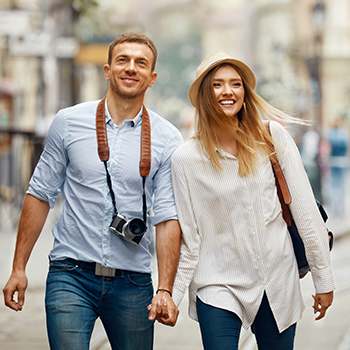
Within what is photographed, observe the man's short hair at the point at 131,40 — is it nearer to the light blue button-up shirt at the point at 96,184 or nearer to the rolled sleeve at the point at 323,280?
the light blue button-up shirt at the point at 96,184

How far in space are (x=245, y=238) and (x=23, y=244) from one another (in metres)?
1.01

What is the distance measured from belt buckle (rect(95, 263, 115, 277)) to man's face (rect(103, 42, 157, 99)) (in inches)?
31.2

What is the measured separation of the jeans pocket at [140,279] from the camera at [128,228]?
0.16m

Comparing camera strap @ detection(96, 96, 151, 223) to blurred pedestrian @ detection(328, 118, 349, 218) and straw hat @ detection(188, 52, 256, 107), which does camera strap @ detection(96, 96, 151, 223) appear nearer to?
straw hat @ detection(188, 52, 256, 107)

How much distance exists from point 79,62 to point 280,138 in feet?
74.6

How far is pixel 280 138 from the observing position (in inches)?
123

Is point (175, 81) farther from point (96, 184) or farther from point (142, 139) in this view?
point (96, 184)

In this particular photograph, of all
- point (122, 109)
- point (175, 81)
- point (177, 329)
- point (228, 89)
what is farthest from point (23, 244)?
point (175, 81)

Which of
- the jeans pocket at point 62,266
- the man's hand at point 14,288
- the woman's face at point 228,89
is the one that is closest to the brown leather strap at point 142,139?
the woman's face at point 228,89

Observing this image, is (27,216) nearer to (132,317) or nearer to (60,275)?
(60,275)

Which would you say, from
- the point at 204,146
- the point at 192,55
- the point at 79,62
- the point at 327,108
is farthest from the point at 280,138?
the point at 192,55

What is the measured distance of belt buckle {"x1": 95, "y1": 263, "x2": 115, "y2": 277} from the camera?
9.97 ft

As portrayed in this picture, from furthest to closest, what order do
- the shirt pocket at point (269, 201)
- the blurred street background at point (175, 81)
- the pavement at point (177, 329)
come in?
the blurred street background at point (175, 81) → the pavement at point (177, 329) → the shirt pocket at point (269, 201)

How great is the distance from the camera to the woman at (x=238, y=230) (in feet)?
9.87
